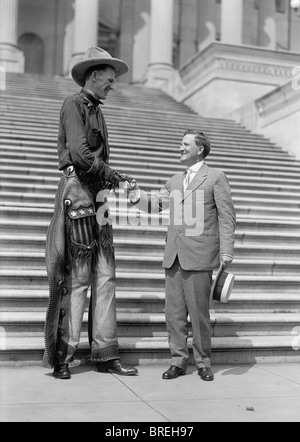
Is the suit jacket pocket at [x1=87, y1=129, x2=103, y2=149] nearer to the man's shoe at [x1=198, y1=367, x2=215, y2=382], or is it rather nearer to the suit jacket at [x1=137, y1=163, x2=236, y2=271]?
the suit jacket at [x1=137, y1=163, x2=236, y2=271]

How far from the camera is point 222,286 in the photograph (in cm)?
452

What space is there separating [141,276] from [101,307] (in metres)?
1.64

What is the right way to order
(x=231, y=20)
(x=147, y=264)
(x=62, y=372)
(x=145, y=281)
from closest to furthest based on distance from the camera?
(x=62, y=372) < (x=145, y=281) < (x=147, y=264) < (x=231, y=20)

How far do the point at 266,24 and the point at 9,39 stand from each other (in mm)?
14265

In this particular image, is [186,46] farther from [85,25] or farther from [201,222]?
[201,222]

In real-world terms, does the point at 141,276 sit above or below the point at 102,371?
above

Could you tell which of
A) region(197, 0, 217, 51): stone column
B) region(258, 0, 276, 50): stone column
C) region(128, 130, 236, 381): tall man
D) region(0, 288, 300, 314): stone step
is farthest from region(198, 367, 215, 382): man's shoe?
region(197, 0, 217, 51): stone column

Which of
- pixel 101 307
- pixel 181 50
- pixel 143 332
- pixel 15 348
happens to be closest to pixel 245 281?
pixel 143 332

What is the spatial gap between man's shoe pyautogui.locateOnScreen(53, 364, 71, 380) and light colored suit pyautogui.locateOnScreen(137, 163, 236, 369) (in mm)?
802

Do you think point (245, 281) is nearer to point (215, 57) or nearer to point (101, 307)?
point (101, 307)

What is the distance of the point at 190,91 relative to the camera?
61.0 ft

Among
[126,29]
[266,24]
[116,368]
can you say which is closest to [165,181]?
[116,368]

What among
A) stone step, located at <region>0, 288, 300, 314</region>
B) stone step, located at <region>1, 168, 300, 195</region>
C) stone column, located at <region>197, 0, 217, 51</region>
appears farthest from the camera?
stone column, located at <region>197, 0, 217, 51</region>

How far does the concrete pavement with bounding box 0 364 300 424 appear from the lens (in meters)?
3.56
